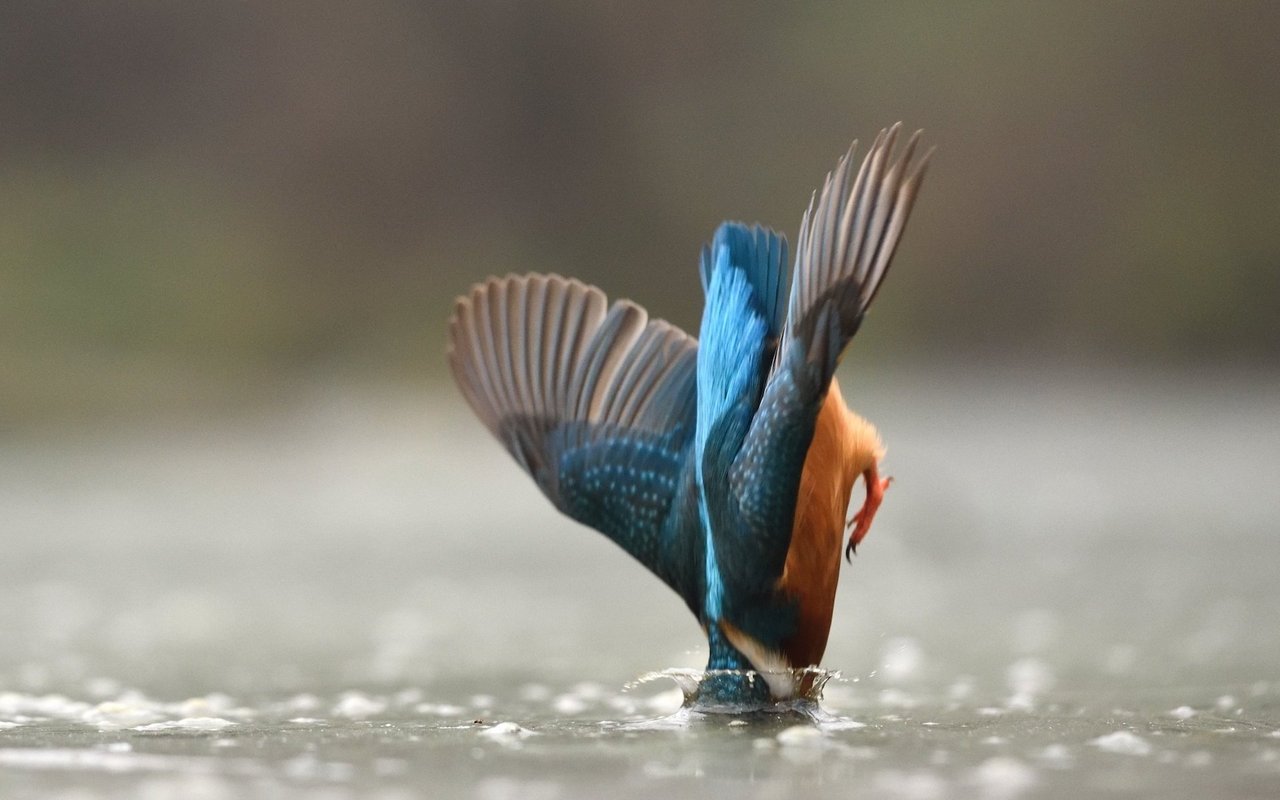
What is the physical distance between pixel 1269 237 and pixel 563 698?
23.5 feet

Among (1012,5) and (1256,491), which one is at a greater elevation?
(1012,5)

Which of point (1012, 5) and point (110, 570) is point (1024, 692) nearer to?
point (110, 570)

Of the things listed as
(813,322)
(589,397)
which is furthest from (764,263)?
(589,397)

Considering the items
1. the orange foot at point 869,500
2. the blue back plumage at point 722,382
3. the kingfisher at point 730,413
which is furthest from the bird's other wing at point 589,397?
the orange foot at point 869,500

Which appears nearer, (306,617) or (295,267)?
(306,617)

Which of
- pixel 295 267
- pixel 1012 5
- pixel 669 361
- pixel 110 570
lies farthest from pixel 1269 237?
pixel 669 361

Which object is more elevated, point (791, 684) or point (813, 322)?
point (813, 322)

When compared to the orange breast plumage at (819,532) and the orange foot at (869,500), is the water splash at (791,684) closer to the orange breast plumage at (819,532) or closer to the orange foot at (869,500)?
the orange breast plumage at (819,532)

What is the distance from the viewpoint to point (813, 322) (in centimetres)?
193

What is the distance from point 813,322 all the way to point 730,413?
0.26 metres

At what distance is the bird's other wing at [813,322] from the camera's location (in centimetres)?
187

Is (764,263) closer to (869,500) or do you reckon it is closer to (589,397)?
(869,500)

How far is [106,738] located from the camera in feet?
6.59

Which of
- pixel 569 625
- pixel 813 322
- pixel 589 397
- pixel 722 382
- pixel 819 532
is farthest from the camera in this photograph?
pixel 569 625
